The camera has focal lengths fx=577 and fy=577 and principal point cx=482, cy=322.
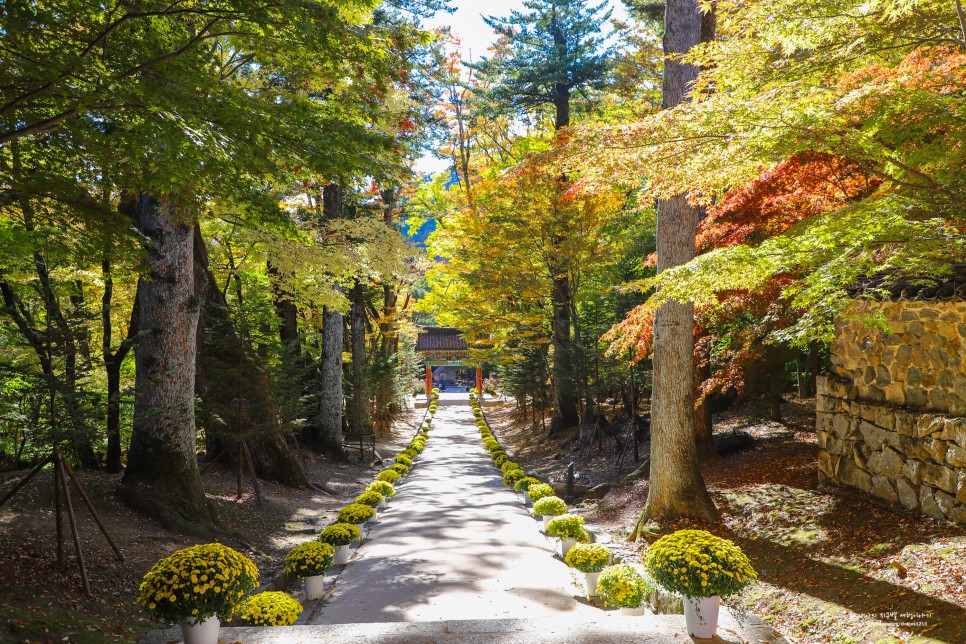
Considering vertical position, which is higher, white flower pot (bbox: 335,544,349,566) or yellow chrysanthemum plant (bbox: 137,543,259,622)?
yellow chrysanthemum plant (bbox: 137,543,259,622)

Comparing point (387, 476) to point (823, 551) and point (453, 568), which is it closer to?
point (453, 568)

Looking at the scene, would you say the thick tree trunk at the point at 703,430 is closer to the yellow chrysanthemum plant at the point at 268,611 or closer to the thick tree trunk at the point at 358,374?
the yellow chrysanthemum plant at the point at 268,611

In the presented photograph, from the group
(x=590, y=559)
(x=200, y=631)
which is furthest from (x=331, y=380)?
(x=200, y=631)

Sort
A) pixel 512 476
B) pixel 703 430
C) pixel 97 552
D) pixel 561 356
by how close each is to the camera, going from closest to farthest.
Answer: pixel 97 552 < pixel 703 430 < pixel 512 476 < pixel 561 356

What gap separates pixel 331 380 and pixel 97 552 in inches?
409

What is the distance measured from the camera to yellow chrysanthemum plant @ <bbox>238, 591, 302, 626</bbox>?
4586mm

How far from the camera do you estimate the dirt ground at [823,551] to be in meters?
4.31

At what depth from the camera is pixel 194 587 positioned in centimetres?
396

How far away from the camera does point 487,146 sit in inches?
1087

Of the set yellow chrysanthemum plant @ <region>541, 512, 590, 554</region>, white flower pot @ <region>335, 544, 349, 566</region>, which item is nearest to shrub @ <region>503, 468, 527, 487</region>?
yellow chrysanthemum plant @ <region>541, 512, 590, 554</region>

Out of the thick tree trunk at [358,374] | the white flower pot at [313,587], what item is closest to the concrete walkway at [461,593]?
the white flower pot at [313,587]

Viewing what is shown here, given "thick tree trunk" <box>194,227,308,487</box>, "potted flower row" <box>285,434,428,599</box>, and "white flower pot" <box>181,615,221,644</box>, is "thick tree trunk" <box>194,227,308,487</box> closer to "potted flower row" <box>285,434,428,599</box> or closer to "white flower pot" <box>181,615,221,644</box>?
"potted flower row" <box>285,434,428,599</box>

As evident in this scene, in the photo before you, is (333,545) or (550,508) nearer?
(333,545)

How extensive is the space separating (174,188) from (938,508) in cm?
799
